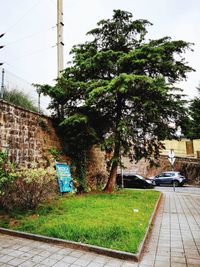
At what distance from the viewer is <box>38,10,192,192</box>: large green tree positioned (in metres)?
12.0

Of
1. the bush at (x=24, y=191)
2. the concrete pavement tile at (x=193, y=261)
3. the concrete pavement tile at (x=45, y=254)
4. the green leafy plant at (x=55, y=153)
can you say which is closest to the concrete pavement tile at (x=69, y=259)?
the concrete pavement tile at (x=45, y=254)

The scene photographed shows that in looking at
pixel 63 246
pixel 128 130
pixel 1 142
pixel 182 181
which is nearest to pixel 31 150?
pixel 1 142

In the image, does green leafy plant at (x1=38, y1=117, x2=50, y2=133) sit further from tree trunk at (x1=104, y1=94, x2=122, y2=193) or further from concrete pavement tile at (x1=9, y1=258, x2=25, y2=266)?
concrete pavement tile at (x1=9, y1=258, x2=25, y2=266)

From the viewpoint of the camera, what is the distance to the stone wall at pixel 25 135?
920 cm

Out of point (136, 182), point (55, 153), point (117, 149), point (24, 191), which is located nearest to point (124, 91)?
point (117, 149)

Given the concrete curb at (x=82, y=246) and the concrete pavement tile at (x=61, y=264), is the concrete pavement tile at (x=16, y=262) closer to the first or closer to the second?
the concrete pavement tile at (x=61, y=264)

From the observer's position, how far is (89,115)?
42.8ft

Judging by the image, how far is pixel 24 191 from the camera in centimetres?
764

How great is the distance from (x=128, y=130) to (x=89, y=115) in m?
2.28

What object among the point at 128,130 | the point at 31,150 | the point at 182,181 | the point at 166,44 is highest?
the point at 166,44

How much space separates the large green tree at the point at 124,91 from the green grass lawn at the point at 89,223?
448 centimetres

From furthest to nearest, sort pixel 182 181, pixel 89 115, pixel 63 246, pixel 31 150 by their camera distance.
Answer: pixel 182 181 → pixel 89 115 → pixel 31 150 → pixel 63 246

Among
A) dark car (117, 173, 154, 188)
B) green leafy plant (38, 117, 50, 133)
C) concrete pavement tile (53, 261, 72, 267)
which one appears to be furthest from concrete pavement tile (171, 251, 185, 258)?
dark car (117, 173, 154, 188)

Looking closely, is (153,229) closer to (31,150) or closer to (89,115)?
(31,150)
